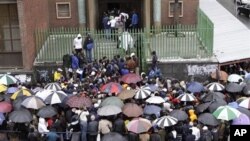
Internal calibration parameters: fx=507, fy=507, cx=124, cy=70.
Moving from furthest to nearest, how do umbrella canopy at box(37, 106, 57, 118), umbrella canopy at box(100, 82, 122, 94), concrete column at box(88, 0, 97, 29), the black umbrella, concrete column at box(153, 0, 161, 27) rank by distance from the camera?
concrete column at box(153, 0, 161, 27) < concrete column at box(88, 0, 97, 29) < umbrella canopy at box(100, 82, 122, 94) < umbrella canopy at box(37, 106, 57, 118) < the black umbrella

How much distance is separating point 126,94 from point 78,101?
5.77ft

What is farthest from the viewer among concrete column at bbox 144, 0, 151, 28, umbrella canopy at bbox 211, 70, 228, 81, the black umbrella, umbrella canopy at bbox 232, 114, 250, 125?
concrete column at bbox 144, 0, 151, 28

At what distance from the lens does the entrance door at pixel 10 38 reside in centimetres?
2147

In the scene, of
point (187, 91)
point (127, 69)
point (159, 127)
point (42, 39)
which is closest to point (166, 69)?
point (127, 69)

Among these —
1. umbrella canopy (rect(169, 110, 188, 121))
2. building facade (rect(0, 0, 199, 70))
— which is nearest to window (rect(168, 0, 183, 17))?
building facade (rect(0, 0, 199, 70))

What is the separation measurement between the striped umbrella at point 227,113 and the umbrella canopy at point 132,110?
7.60ft

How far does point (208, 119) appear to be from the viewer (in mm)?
14898

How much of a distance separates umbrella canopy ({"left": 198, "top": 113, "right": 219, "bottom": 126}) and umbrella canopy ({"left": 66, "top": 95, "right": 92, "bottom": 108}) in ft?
11.8

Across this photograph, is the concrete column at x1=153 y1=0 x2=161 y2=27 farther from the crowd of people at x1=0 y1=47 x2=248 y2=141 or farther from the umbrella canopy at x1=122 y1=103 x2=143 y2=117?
the umbrella canopy at x1=122 y1=103 x2=143 y2=117

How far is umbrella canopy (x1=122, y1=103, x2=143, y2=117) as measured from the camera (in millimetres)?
15469

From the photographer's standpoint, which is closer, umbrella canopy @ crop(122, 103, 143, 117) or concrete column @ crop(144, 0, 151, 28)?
umbrella canopy @ crop(122, 103, 143, 117)

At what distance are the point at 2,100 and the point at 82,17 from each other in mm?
10396

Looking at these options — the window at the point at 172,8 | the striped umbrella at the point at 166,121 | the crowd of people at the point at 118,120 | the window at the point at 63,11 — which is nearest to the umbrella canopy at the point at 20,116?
the crowd of people at the point at 118,120

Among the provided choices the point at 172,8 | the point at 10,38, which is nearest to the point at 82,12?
the point at 172,8
